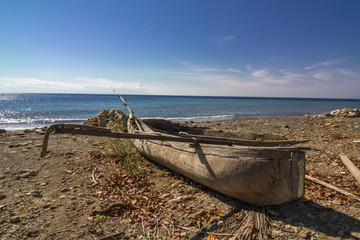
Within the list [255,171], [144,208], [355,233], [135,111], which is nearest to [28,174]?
[144,208]

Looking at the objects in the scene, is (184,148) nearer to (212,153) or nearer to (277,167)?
(212,153)

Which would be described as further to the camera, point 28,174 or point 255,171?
point 28,174

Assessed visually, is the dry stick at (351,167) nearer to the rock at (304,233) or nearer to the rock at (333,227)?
the rock at (333,227)

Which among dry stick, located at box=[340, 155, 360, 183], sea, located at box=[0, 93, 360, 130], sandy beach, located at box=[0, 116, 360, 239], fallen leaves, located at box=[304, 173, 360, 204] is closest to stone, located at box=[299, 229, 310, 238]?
sandy beach, located at box=[0, 116, 360, 239]

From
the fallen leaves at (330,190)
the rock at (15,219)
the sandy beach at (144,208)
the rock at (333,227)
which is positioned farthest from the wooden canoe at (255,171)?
the rock at (15,219)

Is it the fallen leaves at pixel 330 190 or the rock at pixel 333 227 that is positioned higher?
the fallen leaves at pixel 330 190

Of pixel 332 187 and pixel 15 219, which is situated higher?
pixel 332 187

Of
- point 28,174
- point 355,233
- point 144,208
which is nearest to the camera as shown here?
point 355,233

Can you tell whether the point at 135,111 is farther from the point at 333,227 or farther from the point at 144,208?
the point at 333,227

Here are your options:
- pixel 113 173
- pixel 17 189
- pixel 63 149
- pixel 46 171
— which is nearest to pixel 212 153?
pixel 113 173

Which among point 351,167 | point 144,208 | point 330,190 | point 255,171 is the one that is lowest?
point 144,208

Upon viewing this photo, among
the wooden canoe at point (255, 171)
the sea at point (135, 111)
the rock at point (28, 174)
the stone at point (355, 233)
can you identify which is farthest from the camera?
the sea at point (135, 111)

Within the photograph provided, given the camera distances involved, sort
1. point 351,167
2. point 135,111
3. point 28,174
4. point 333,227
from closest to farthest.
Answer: point 333,227 < point 28,174 < point 351,167 < point 135,111

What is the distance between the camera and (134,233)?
269 centimetres
